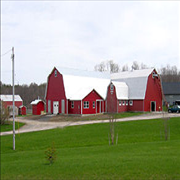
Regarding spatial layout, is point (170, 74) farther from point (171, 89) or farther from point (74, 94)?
point (74, 94)

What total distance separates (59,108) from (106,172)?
31011 mm

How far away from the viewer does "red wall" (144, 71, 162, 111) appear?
1575 inches

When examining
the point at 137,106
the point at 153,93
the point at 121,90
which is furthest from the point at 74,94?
the point at 153,93

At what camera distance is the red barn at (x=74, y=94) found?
3638 centimetres

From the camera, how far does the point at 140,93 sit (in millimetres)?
40344

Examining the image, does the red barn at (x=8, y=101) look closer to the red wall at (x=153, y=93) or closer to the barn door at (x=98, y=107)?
the barn door at (x=98, y=107)

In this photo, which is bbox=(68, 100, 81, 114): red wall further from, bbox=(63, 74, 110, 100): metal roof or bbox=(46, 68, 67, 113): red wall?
bbox=(46, 68, 67, 113): red wall

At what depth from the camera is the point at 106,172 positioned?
826 cm

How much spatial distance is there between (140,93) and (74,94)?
1142cm

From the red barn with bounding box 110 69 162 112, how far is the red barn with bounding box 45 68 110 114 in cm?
238

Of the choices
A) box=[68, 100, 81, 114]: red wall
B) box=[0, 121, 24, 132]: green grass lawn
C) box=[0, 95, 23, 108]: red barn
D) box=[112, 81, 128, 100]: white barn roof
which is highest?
box=[112, 81, 128, 100]: white barn roof

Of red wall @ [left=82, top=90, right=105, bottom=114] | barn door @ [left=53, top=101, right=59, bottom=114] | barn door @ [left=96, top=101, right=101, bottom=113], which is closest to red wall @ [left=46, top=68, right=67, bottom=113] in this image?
barn door @ [left=53, top=101, right=59, bottom=114]

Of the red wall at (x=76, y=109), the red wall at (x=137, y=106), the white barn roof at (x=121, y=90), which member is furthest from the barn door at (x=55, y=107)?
the red wall at (x=137, y=106)

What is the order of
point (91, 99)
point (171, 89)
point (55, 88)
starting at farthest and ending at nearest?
point (171, 89) < point (55, 88) < point (91, 99)
